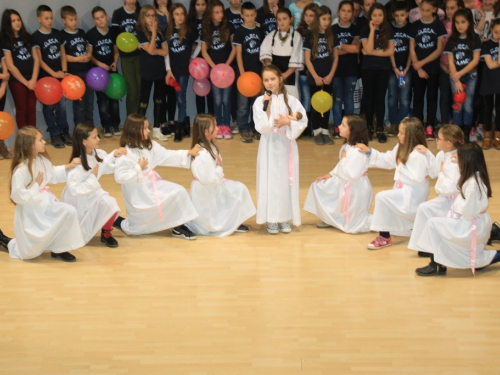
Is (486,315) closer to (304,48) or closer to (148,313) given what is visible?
(148,313)

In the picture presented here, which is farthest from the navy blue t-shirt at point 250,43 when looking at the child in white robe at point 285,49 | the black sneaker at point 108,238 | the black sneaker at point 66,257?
the black sneaker at point 66,257

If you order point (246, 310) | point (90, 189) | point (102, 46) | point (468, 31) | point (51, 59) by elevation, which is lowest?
point (246, 310)

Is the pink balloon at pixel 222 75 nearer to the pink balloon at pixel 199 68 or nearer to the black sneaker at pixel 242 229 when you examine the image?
the pink balloon at pixel 199 68

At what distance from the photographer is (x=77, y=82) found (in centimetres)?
845

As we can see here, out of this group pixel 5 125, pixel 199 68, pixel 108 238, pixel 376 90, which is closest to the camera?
pixel 108 238

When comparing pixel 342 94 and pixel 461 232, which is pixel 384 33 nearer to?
pixel 342 94

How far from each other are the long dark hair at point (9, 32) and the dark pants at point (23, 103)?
43cm

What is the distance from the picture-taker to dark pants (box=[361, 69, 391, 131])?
8641mm

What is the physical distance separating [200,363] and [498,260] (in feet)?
7.21

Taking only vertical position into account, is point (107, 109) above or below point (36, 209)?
above

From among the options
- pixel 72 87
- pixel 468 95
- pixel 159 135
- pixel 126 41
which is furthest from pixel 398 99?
pixel 72 87

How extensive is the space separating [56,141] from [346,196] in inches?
150

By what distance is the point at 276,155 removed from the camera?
613cm

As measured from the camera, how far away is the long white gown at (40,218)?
5.51 meters
